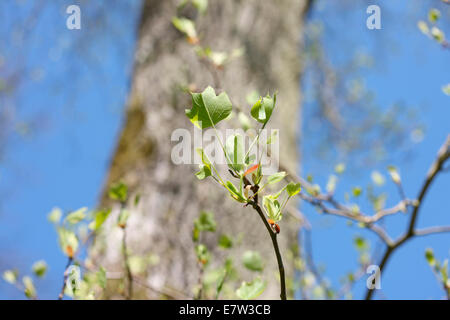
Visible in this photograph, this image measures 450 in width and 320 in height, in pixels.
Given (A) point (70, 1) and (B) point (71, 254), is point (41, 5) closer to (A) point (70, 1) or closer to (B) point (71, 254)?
(A) point (70, 1)

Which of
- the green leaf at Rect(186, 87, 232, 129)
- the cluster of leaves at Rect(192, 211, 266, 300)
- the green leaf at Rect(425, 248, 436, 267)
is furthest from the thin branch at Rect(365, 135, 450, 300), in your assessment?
the green leaf at Rect(186, 87, 232, 129)

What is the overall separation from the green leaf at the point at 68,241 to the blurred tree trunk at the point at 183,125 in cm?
41

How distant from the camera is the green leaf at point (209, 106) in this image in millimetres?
352

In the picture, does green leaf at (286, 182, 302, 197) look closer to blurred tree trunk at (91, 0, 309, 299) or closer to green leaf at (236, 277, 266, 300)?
green leaf at (236, 277, 266, 300)

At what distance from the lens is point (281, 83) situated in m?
1.61

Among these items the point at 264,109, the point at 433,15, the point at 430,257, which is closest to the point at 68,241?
the point at 264,109

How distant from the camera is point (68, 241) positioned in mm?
584

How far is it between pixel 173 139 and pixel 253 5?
684 mm

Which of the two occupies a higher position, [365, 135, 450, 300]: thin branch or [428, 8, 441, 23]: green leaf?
[428, 8, 441, 23]: green leaf

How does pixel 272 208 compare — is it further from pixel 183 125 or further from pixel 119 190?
pixel 183 125

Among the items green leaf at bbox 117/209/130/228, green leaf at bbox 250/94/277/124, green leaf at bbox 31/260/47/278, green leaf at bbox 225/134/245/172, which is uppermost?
green leaf at bbox 250/94/277/124

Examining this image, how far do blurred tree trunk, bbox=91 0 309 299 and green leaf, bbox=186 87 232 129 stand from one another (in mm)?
569

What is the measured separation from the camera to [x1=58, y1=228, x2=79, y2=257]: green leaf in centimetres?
58

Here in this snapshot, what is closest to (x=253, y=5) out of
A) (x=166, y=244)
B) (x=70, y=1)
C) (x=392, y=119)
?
(x=166, y=244)
